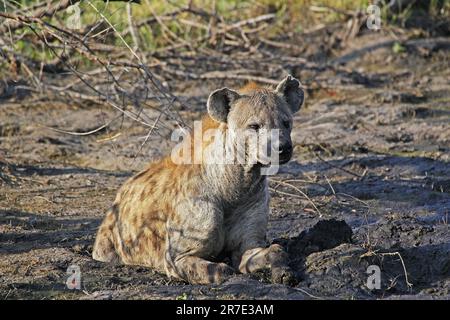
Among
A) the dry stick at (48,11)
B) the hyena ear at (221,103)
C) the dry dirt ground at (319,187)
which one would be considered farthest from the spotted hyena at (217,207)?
the dry stick at (48,11)

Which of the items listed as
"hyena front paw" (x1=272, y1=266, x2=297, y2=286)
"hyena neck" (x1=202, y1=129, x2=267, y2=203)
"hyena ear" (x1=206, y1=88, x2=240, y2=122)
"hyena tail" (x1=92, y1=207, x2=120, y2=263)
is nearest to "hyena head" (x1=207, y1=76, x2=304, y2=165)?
"hyena ear" (x1=206, y1=88, x2=240, y2=122)

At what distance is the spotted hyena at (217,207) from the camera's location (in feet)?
17.8

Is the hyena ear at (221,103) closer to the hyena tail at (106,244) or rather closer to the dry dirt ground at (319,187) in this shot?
the dry dirt ground at (319,187)

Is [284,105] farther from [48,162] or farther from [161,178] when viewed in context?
[48,162]

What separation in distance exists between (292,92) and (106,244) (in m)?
1.52

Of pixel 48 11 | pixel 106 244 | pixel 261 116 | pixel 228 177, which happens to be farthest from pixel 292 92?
pixel 48 11

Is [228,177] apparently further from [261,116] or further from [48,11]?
[48,11]

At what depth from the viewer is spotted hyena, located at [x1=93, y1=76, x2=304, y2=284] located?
17.8 feet

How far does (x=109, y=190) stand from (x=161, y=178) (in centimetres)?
207

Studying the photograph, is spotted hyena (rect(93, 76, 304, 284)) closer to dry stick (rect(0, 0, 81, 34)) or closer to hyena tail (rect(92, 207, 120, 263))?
hyena tail (rect(92, 207, 120, 263))

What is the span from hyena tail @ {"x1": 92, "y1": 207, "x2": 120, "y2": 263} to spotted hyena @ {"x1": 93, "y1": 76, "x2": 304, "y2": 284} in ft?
0.28

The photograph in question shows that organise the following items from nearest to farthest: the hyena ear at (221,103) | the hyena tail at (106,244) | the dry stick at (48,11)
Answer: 1. the hyena ear at (221,103)
2. the hyena tail at (106,244)
3. the dry stick at (48,11)

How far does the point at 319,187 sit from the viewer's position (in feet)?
25.8

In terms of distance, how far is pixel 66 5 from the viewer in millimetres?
6949
